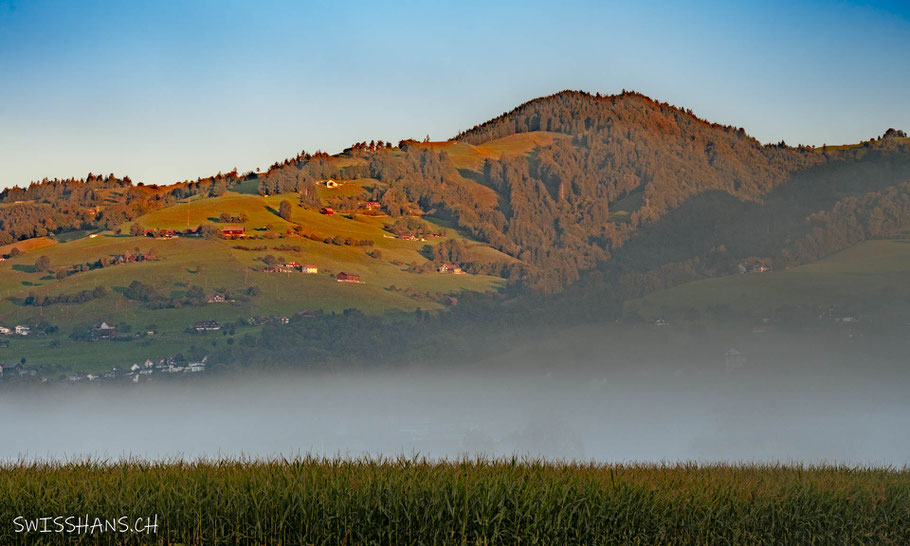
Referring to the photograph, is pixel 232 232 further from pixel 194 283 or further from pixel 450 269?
pixel 450 269

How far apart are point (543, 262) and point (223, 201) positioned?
219ft

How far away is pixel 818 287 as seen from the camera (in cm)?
17688

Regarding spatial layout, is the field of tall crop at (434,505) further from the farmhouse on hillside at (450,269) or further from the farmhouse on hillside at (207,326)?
the farmhouse on hillside at (450,269)

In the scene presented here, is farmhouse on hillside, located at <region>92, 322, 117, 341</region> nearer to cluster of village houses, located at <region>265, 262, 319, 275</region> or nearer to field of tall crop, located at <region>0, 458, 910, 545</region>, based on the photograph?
cluster of village houses, located at <region>265, 262, 319, 275</region>

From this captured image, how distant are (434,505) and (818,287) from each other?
577ft

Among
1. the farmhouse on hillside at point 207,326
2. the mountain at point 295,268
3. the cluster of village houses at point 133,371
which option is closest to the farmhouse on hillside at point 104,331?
the mountain at point 295,268

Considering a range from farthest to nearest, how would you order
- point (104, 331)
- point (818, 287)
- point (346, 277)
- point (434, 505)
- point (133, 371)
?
point (818, 287) < point (346, 277) < point (104, 331) < point (133, 371) < point (434, 505)

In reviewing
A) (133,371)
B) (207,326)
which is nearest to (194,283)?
(207,326)

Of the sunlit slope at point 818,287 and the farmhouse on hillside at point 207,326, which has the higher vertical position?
the sunlit slope at point 818,287

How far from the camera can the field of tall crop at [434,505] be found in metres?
15.6

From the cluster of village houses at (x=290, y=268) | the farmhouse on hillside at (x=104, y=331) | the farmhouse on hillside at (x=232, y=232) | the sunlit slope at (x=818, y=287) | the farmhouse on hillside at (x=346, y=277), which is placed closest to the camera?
the farmhouse on hillside at (x=104, y=331)

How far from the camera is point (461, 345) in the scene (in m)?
169

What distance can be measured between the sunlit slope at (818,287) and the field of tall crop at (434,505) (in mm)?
166712

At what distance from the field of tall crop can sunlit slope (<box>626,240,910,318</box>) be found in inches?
6563
